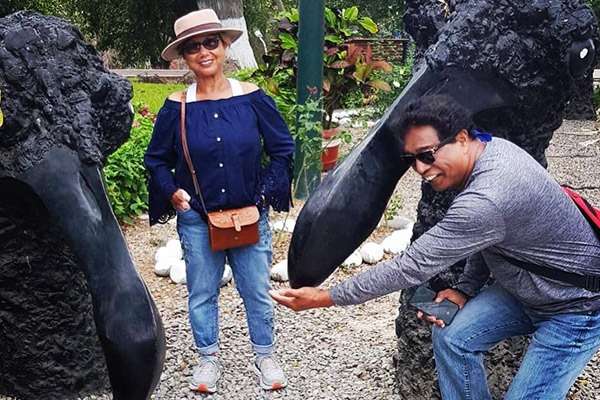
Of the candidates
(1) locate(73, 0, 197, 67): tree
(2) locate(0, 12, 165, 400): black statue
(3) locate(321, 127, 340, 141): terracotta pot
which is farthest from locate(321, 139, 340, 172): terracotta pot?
(1) locate(73, 0, 197, 67): tree

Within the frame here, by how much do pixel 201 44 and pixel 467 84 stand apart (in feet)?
3.55

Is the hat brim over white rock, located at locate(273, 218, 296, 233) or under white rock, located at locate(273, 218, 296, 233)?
over

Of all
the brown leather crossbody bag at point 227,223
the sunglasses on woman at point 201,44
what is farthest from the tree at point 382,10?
the brown leather crossbody bag at point 227,223

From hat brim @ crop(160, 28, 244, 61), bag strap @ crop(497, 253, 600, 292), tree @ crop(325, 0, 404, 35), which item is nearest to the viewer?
bag strap @ crop(497, 253, 600, 292)

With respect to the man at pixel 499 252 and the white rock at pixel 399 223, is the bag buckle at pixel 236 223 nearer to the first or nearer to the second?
the man at pixel 499 252

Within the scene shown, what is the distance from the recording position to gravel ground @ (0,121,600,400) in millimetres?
3688

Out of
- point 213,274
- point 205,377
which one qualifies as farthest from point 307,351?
point 213,274

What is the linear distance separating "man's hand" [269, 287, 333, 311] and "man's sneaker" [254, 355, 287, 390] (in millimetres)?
1178

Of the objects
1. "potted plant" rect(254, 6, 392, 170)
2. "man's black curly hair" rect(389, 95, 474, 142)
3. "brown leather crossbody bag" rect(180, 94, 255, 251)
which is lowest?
"potted plant" rect(254, 6, 392, 170)

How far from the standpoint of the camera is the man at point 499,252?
225 cm

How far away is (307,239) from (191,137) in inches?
28.7

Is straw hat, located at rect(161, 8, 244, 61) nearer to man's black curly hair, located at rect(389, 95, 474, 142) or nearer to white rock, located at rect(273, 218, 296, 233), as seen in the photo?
man's black curly hair, located at rect(389, 95, 474, 142)

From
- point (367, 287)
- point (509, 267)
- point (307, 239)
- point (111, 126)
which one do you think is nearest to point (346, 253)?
point (307, 239)

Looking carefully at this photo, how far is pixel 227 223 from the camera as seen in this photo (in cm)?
325
